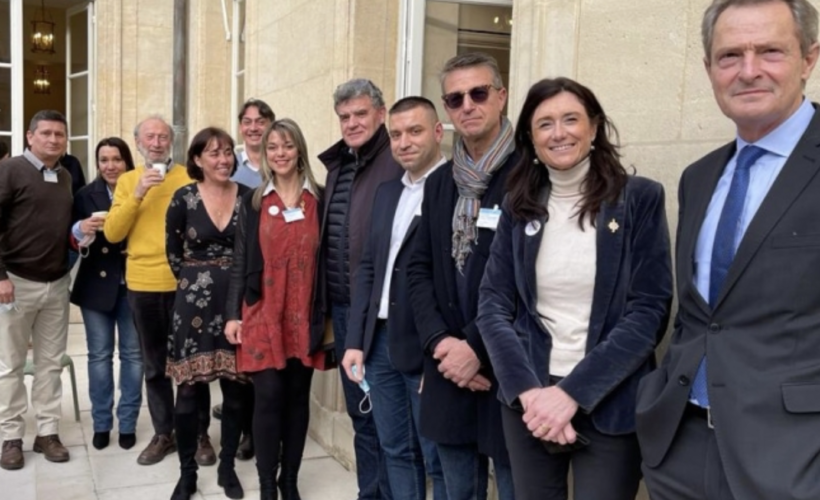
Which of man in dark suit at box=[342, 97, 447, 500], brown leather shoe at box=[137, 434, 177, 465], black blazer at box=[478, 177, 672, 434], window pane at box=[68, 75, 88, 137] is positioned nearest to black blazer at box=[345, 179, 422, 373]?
man in dark suit at box=[342, 97, 447, 500]

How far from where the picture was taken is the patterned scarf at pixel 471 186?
2506 mm

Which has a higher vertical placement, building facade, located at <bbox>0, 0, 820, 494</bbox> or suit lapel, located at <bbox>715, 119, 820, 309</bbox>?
building facade, located at <bbox>0, 0, 820, 494</bbox>

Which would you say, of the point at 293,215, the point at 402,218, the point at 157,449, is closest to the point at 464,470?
the point at 402,218

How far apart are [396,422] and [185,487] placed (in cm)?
141

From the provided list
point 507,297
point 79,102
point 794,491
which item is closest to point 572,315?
point 507,297

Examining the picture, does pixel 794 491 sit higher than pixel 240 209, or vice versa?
pixel 240 209

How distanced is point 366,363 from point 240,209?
1068 millimetres

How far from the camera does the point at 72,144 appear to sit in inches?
343

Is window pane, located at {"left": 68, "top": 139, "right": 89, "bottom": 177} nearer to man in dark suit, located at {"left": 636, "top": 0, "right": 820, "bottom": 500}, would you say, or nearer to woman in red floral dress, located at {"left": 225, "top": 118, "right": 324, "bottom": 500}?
woman in red floral dress, located at {"left": 225, "top": 118, "right": 324, "bottom": 500}

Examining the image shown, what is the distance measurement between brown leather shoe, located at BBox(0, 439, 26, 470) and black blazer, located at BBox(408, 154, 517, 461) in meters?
2.88

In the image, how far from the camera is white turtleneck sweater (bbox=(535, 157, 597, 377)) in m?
2.10

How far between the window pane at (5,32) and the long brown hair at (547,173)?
754cm

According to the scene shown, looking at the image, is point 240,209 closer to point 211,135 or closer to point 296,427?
point 211,135

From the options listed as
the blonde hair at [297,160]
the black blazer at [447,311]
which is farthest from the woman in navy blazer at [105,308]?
the black blazer at [447,311]
